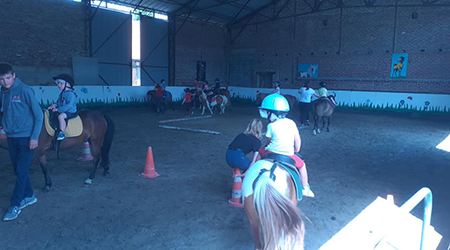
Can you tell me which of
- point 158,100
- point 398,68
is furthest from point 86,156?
point 398,68

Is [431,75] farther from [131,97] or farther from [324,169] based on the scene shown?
[131,97]

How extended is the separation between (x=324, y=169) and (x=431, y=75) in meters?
15.2

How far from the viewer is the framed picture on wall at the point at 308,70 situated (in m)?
21.9

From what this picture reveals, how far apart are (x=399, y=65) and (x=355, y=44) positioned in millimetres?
2959

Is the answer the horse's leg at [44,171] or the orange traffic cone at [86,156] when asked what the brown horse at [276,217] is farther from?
the orange traffic cone at [86,156]

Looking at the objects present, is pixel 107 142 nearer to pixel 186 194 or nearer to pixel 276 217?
pixel 186 194

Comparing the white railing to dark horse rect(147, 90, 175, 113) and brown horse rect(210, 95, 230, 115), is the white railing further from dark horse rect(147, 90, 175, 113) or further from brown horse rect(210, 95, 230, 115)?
dark horse rect(147, 90, 175, 113)

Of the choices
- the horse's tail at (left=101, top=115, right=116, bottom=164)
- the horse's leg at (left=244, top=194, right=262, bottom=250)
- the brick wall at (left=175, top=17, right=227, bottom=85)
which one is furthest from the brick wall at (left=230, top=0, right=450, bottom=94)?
the horse's leg at (left=244, top=194, right=262, bottom=250)

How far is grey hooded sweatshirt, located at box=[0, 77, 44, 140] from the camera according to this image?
3.91 m

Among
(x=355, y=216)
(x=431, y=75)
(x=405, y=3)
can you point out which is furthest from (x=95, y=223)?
Answer: (x=405, y=3)

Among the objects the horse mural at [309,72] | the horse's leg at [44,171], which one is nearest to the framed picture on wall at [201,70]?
the horse mural at [309,72]

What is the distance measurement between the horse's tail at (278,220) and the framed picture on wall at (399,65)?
63.3ft

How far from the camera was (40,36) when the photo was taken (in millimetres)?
15375

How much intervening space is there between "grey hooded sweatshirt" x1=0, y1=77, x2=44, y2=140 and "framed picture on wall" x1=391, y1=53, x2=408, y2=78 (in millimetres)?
19727
